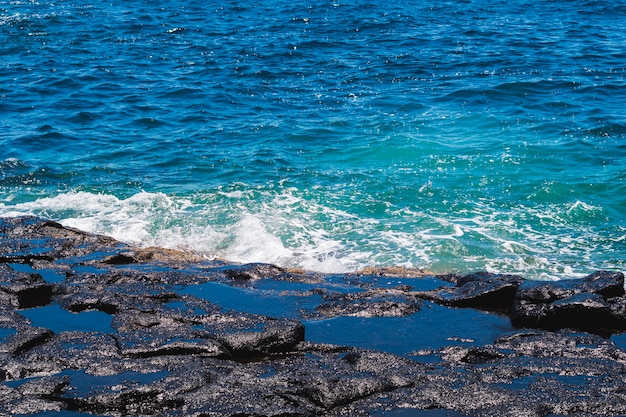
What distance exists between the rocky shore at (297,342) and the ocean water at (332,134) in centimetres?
290

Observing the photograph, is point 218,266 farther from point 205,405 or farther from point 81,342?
point 205,405

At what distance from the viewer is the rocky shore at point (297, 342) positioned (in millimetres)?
7250

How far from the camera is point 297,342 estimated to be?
8641mm

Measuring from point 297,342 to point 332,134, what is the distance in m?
11.8

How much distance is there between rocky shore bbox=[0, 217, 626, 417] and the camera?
725cm

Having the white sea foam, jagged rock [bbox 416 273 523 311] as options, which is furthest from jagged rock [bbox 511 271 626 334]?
the white sea foam

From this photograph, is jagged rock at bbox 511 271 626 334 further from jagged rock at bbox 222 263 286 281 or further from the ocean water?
jagged rock at bbox 222 263 286 281

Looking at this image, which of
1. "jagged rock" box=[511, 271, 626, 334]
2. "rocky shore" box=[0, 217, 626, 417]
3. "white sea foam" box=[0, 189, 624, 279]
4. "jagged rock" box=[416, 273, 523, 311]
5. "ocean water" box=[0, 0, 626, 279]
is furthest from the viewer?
"ocean water" box=[0, 0, 626, 279]

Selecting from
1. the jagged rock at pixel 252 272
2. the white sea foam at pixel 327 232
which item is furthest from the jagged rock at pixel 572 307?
the jagged rock at pixel 252 272

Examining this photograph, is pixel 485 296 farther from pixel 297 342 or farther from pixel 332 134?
pixel 332 134

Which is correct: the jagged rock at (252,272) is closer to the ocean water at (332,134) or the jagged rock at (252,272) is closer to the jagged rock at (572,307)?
the ocean water at (332,134)

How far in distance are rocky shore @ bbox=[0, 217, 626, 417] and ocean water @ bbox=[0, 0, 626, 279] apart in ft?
9.50

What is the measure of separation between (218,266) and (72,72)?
606 inches

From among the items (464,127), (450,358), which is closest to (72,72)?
(464,127)
